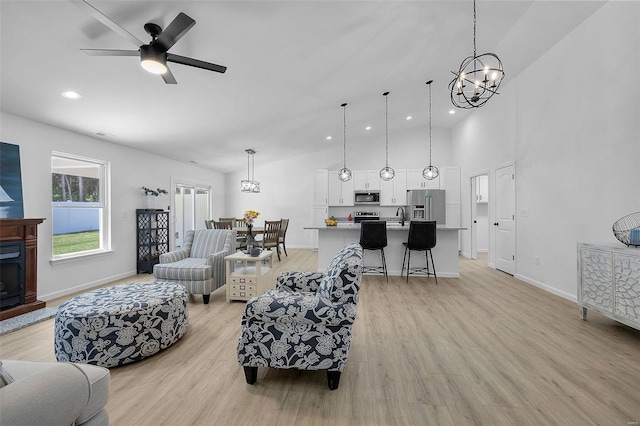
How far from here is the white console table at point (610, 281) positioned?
2.44 meters

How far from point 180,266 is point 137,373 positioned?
1659 millimetres

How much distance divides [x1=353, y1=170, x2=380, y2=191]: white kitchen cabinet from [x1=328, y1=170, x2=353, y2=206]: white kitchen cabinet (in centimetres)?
20

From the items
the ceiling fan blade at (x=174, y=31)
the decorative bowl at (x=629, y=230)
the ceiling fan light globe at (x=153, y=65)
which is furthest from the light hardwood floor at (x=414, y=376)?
the ceiling fan blade at (x=174, y=31)

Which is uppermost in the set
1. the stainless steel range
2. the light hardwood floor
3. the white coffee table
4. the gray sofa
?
the stainless steel range

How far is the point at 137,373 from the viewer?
80.7 inches

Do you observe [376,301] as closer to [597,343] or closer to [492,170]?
[597,343]

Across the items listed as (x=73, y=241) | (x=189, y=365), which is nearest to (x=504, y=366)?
(x=189, y=365)

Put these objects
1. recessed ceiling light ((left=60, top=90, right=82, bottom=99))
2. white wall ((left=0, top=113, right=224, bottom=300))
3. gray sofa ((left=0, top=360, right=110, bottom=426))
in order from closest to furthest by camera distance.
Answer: gray sofa ((left=0, top=360, right=110, bottom=426)), recessed ceiling light ((left=60, top=90, right=82, bottom=99)), white wall ((left=0, top=113, right=224, bottom=300))

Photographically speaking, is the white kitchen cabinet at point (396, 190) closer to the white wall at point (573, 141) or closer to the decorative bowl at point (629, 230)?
the white wall at point (573, 141)

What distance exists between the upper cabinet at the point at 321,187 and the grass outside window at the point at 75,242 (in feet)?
16.8

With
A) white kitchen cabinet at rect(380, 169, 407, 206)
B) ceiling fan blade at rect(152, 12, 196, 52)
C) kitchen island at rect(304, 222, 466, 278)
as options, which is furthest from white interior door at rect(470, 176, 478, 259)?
ceiling fan blade at rect(152, 12, 196, 52)

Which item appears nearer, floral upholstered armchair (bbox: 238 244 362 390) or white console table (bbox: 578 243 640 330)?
floral upholstered armchair (bbox: 238 244 362 390)

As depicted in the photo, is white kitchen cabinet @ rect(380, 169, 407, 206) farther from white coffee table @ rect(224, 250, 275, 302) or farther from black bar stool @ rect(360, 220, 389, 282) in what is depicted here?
white coffee table @ rect(224, 250, 275, 302)

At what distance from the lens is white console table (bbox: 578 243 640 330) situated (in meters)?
2.44
